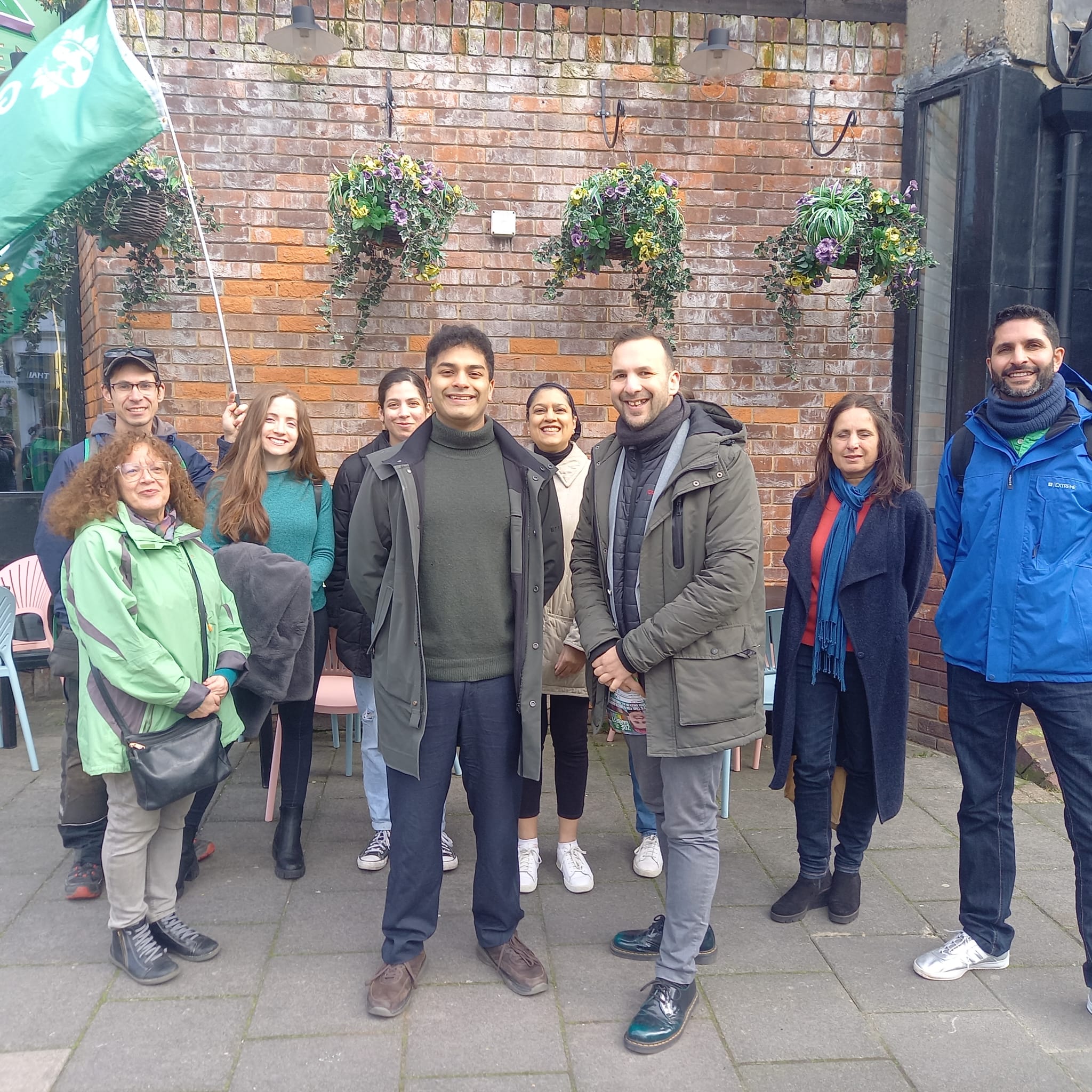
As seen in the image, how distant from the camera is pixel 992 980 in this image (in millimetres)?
3010

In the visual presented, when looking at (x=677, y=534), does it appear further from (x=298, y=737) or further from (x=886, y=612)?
(x=298, y=737)

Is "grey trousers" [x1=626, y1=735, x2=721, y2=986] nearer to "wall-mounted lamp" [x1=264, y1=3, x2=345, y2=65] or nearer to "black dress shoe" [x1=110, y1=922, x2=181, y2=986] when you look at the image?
"black dress shoe" [x1=110, y1=922, x2=181, y2=986]

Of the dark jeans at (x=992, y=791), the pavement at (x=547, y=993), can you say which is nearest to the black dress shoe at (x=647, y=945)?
the pavement at (x=547, y=993)

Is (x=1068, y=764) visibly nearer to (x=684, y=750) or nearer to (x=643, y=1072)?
(x=684, y=750)

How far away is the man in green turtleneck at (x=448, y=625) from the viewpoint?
9.20 ft

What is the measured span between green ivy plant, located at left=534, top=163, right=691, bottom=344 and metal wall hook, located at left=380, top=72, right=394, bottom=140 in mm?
1081

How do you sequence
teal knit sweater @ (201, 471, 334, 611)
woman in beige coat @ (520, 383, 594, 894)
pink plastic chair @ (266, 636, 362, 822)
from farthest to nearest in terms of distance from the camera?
pink plastic chair @ (266, 636, 362, 822), teal knit sweater @ (201, 471, 334, 611), woman in beige coat @ (520, 383, 594, 894)

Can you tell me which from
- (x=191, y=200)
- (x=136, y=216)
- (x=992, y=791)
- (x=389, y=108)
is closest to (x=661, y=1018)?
(x=992, y=791)

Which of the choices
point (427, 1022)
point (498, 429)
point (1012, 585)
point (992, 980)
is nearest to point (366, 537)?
point (498, 429)

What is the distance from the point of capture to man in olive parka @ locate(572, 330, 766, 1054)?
2.67 m

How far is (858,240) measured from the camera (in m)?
4.67

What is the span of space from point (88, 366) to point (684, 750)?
15.3 ft

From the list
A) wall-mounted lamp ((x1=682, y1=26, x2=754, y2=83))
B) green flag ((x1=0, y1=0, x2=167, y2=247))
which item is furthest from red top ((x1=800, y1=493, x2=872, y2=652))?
green flag ((x1=0, y1=0, x2=167, y2=247))

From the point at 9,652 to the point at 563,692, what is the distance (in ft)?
10.7
